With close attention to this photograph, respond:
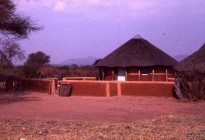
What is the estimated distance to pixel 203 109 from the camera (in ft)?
52.0

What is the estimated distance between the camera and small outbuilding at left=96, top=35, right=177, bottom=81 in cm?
2919

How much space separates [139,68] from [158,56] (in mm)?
2063

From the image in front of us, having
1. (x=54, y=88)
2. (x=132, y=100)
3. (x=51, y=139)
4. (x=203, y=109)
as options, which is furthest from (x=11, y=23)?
(x=51, y=139)

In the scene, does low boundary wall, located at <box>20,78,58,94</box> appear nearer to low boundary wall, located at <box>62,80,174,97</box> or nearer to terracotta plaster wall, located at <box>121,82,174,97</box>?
low boundary wall, located at <box>62,80,174,97</box>

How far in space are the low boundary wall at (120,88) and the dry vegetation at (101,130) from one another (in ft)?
29.4

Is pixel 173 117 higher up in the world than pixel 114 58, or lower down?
lower down

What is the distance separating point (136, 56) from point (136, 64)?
102cm

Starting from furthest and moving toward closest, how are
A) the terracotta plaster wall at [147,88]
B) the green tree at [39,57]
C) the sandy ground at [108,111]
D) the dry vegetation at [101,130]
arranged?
the green tree at [39,57] < the terracotta plaster wall at [147,88] < the sandy ground at [108,111] < the dry vegetation at [101,130]

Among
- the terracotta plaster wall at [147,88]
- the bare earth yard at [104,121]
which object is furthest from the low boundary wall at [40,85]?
the bare earth yard at [104,121]

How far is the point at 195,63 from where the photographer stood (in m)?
21.6

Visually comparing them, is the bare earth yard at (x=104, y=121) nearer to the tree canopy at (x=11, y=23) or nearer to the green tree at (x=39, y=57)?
the tree canopy at (x=11, y=23)

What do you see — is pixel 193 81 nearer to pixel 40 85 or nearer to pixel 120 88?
pixel 120 88

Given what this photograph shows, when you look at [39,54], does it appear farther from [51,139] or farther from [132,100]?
[51,139]

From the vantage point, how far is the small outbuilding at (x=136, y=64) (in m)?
29.2
